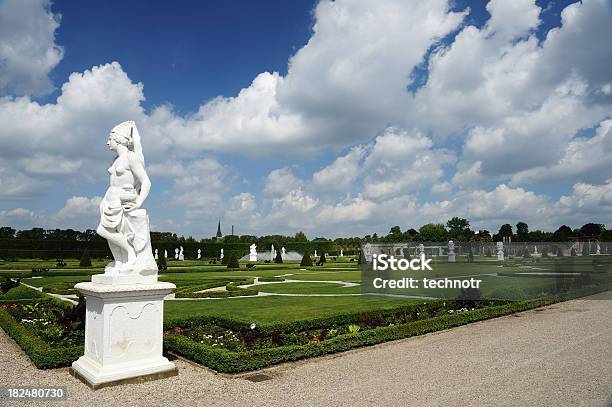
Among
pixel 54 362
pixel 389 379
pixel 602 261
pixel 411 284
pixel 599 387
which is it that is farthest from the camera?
pixel 602 261

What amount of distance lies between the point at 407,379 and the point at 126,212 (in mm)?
5161

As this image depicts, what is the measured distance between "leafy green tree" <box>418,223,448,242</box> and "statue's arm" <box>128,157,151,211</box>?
83.6 m

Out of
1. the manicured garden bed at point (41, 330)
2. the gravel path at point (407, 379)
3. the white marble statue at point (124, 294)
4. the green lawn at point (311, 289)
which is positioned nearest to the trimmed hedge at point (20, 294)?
the manicured garden bed at point (41, 330)

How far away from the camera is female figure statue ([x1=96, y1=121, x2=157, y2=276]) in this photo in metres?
7.22

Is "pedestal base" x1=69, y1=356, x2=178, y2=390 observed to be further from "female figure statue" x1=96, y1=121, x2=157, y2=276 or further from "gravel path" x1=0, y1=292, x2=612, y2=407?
"female figure statue" x1=96, y1=121, x2=157, y2=276

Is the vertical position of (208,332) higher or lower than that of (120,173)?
lower

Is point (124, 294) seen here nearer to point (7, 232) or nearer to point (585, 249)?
point (585, 249)

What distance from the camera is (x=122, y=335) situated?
6.96 metres

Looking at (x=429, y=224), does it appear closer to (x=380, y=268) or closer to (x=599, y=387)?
(x=380, y=268)

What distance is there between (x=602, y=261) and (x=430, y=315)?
30.4 meters

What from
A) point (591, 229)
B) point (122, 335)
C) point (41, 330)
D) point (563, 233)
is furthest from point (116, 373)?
point (591, 229)

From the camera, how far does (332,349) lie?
8.95 meters

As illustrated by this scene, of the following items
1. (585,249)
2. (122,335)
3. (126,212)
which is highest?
(126,212)

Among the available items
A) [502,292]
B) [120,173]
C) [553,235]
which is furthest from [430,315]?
[553,235]
